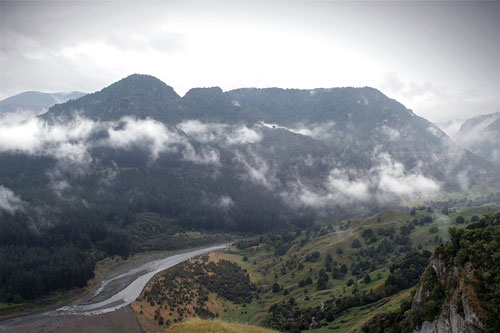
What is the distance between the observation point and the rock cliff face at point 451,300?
33.7 metres

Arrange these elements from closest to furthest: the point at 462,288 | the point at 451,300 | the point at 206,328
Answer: the point at 206,328 < the point at 462,288 < the point at 451,300

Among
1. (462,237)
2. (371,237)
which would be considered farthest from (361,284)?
(462,237)

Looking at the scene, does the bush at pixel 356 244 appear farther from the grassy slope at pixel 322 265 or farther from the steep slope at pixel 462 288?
the steep slope at pixel 462 288

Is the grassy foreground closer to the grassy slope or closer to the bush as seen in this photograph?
the grassy slope

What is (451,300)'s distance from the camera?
122ft

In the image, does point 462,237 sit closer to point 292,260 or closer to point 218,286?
point 218,286

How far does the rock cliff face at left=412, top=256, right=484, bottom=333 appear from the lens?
3372cm

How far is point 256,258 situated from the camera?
177750mm

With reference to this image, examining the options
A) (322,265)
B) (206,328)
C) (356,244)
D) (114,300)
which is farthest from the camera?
(356,244)

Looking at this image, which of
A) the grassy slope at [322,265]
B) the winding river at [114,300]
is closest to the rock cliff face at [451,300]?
the grassy slope at [322,265]

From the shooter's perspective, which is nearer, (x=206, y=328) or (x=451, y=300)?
(x=206, y=328)

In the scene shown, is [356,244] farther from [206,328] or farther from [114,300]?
[206,328]

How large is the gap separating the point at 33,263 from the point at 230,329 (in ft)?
438

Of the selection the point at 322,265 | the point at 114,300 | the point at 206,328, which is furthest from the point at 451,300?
the point at 114,300
